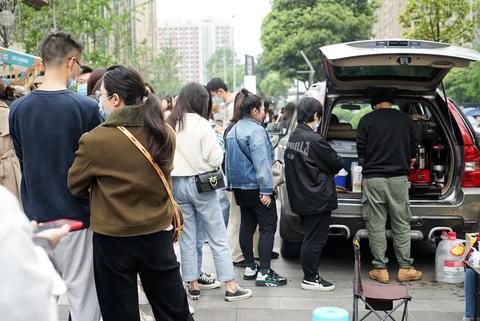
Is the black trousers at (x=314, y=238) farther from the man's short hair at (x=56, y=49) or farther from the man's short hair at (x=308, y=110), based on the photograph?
the man's short hair at (x=56, y=49)

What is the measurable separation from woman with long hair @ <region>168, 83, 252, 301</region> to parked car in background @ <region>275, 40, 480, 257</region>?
1.06 metres

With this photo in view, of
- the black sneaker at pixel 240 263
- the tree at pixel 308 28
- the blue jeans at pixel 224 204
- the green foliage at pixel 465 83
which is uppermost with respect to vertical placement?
the tree at pixel 308 28

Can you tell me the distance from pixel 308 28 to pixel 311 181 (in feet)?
111

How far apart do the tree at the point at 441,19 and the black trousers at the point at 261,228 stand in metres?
14.8

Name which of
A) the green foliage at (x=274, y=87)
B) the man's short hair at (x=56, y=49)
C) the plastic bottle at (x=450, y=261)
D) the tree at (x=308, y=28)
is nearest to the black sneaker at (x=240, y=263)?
the plastic bottle at (x=450, y=261)

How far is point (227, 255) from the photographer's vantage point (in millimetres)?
5281

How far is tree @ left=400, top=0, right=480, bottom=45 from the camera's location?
61.6 feet

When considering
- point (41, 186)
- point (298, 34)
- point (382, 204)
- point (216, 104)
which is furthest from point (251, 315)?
point (298, 34)

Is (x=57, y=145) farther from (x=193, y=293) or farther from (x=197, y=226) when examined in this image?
(x=193, y=293)

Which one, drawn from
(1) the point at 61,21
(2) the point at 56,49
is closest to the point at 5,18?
(1) the point at 61,21

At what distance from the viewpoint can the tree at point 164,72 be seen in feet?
161

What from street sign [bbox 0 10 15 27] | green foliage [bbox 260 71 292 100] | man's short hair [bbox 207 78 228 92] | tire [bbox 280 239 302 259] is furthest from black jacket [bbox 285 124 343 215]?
green foliage [bbox 260 71 292 100]

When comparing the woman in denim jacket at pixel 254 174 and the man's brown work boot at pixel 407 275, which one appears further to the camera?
the man's brown work boot at pixel 407 275

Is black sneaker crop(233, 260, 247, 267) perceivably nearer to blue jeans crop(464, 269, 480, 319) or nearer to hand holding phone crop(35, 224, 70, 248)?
blue jeans crop(464, 269, 480, 319)
